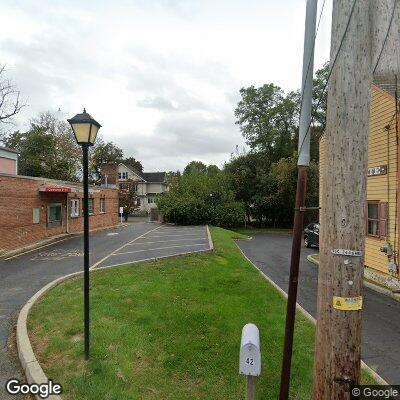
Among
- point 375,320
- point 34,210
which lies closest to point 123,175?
point 34,210

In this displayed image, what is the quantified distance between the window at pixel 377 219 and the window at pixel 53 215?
17931 mm

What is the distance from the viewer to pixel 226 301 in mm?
8773

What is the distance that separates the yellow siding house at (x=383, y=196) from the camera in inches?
471

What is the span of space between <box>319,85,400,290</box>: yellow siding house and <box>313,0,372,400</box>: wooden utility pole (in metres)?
9.25

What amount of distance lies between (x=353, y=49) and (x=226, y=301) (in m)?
6.85

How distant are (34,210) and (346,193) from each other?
21.0 metres

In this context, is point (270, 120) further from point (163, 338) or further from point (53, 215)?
point (163, 338)

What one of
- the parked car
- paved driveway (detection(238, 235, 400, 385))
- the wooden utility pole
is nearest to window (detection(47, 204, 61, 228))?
paved driveway (detection(238, 235, 400, 385))

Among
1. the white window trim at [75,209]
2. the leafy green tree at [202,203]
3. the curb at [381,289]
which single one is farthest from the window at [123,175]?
the curb at [381,289]

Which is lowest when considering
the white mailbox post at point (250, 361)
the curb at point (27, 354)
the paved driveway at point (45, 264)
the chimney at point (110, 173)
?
the paved driveway at point (45, 264)

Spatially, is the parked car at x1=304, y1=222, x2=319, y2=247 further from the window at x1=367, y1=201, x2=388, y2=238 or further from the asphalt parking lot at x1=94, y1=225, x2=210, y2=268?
the window at x1=367, y1=201, x2=388, y2=238

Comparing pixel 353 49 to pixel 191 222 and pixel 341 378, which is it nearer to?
pixel 341 378

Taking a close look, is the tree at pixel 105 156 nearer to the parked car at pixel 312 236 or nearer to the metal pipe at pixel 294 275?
the parked car at pixel 312 236

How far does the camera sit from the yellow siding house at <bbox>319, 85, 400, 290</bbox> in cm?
1197
